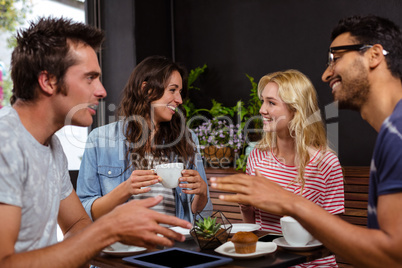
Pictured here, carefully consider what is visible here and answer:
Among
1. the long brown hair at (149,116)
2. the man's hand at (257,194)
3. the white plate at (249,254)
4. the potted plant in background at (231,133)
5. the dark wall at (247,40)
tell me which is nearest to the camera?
the man's hand at (257,194)

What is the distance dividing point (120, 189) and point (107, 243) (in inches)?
32.7

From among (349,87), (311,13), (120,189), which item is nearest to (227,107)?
(311,13)

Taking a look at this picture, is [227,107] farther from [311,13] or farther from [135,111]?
[135,111]

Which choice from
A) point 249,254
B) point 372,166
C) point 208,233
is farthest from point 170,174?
point 372,166

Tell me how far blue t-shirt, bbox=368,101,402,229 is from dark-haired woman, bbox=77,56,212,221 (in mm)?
1135

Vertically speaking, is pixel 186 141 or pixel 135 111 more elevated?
pixel 135 111

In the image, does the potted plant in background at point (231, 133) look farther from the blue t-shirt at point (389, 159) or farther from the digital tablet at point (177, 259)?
the blue t-shirt at point (389, 159)

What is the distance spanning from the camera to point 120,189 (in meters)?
2.11

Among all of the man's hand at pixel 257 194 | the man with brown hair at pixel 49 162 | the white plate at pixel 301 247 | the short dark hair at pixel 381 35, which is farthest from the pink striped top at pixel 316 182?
the man with brown hair at pixel 49 162

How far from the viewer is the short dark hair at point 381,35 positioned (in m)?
1.64

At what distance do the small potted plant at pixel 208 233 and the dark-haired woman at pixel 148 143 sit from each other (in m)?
0.55

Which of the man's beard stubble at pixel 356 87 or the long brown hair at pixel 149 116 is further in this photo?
the long brown hair at pixel 149 116

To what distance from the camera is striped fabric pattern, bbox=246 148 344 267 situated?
2.41 meters

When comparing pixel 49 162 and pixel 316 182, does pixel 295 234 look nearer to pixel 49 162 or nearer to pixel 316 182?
pixel 316 182
